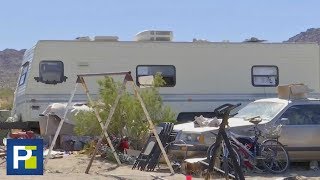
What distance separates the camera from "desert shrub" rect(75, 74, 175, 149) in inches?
500

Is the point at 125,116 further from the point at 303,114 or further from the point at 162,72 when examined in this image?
the point at 303,114

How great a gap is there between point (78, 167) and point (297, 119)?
13.3 feet

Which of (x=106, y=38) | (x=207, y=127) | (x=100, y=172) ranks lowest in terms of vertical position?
(x=100, y=172)

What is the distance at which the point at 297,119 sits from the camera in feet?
38.4

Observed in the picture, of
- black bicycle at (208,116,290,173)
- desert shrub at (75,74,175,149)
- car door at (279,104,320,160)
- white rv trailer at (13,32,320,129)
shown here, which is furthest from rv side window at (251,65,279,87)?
black bicycle at (208,116,290,173)

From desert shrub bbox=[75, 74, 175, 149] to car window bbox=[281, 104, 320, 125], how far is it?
2.70 metres

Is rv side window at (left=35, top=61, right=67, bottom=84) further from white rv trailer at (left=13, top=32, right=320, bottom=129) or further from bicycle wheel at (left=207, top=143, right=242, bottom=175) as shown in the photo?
bicycle wheel at (left=207, top=143, right=242, bottom=175)

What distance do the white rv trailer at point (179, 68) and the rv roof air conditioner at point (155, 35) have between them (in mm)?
47

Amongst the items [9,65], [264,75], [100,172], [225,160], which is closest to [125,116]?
[100,172]

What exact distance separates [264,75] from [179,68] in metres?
2.19

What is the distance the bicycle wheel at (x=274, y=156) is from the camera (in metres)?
10.9

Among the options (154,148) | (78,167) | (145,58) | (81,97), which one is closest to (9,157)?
(78,167)

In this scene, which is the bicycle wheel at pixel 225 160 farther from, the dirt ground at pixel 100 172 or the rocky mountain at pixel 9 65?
the rocky mountain at pixel 9 65

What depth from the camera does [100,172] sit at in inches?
422
